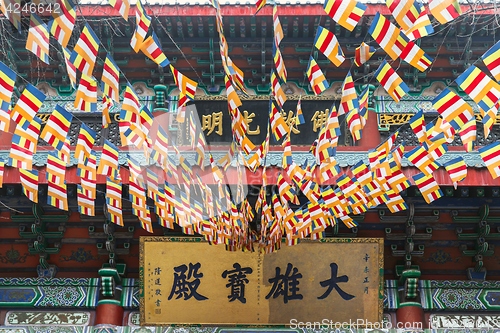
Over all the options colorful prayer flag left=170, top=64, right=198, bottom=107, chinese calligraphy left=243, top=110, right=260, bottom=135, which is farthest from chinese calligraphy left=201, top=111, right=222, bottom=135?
colorful prayer flag left=170, top=64, right=198, bottom=107

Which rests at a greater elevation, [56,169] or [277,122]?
[277,122]

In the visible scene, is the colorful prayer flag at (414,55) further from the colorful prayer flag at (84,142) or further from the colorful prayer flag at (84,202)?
the colorful prayer flag at (84,202)

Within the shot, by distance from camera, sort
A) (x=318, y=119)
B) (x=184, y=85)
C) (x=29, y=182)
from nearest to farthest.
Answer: (x=184, y=85) → (x=29, y=182) → (x=318, y=119)

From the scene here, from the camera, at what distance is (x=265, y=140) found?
8.15 m

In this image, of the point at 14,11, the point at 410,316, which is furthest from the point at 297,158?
the point at 14,11

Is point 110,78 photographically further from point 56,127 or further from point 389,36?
point 389,36

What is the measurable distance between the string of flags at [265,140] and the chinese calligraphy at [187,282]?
3.37 feet

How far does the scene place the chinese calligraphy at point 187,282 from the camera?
33.7 feet

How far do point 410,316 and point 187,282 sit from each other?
349 cm

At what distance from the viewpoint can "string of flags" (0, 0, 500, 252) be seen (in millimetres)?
6453

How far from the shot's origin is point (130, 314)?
1042 centimetres

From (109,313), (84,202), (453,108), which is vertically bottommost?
(109,313)

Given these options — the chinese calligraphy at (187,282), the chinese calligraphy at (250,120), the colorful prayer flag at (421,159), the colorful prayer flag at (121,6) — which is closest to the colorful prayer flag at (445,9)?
the colorful prayer flag at (421,159)

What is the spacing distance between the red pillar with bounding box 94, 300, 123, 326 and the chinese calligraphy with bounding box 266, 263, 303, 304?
2346mm
